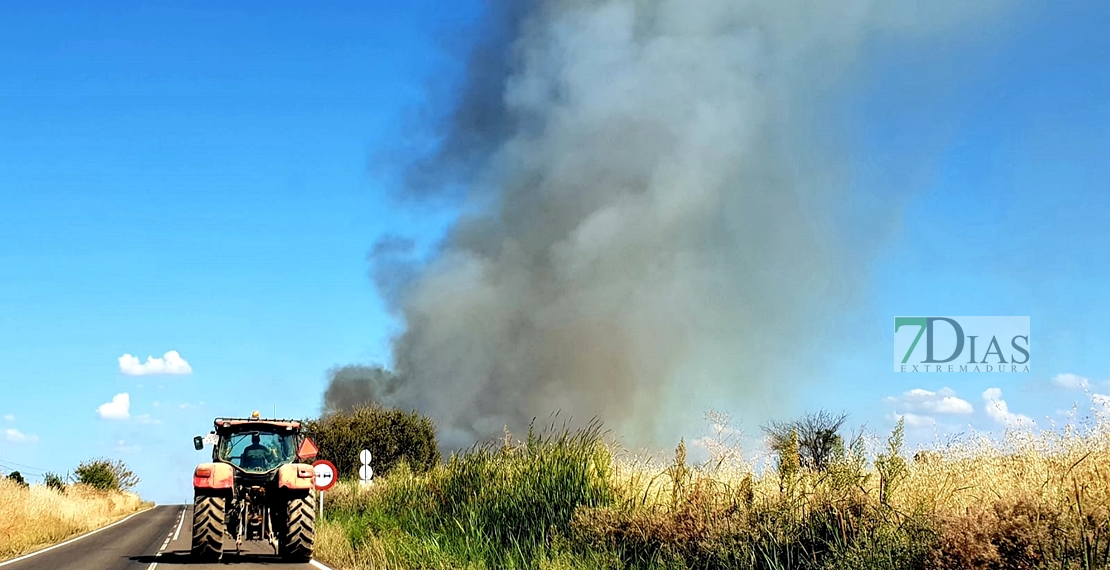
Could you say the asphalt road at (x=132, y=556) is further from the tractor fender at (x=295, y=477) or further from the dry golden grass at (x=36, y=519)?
the tractor fender at (x=295, y=477)

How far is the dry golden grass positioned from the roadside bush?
2557 cm

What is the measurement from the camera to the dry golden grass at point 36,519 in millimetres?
30125

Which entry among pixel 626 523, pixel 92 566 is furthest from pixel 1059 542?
pixel 92 566

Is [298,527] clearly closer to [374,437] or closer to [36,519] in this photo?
[36,519]

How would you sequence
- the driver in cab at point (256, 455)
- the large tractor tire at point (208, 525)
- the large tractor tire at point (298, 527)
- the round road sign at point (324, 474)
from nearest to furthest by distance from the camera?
1. the large tractor tire at point (208, 525)
2. the large tractor tire at point (298, 527)
3. the driver in cab at point (256, 455)
4. the round road sign at point (324, 474)

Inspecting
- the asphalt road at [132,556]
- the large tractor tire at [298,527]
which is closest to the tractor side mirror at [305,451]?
the large tractor tire at [298,527]

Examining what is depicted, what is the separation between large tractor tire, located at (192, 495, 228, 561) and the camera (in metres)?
20.8

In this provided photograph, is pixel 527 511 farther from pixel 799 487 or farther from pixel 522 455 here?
pixel 799 487

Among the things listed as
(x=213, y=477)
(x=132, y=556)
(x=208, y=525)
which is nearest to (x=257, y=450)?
(x=213, y=477)

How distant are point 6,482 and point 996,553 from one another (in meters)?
38.9

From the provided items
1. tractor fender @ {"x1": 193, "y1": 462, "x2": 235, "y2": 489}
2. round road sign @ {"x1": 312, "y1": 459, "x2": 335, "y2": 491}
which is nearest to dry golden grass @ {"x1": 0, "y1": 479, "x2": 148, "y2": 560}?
round road sign @ {"x1": 312, "y1": 459, "x2": 335, "y2": 491}

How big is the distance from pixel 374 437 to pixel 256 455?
58133 millimetres

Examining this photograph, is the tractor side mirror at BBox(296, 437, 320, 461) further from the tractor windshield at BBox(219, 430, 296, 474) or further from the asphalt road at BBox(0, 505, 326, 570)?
the asphalt road at BBox(0, 505, 326, 570)

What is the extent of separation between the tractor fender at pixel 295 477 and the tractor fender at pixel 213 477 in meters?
1.12
